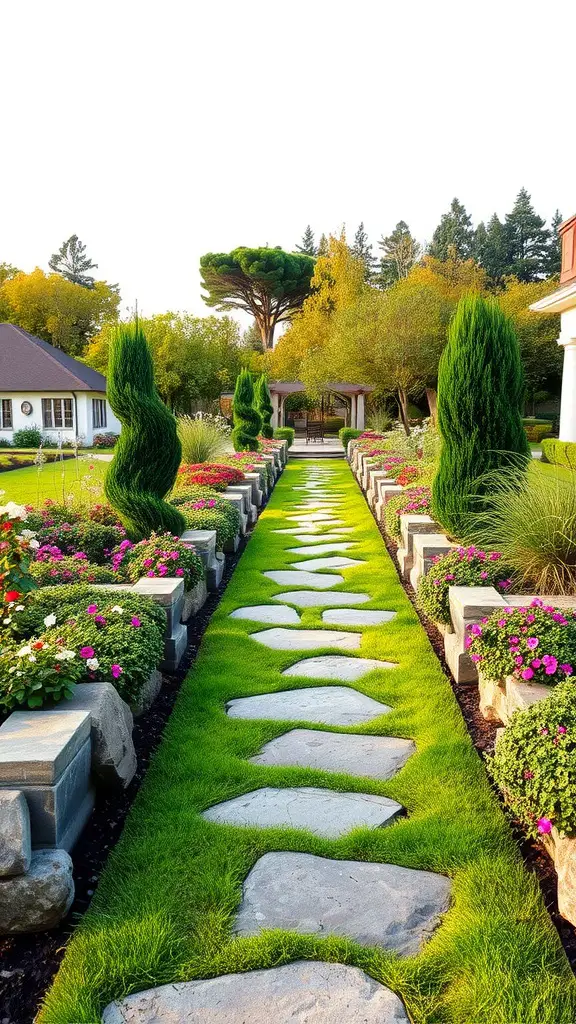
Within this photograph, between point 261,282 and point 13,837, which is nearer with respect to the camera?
point 13,837

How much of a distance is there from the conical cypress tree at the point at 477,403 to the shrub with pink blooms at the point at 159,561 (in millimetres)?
2169

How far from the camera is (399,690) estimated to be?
11.4 feet

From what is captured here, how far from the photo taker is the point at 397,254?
36.8m

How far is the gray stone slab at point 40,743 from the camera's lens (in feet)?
6.42

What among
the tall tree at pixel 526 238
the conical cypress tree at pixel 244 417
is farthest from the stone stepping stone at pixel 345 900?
the tall tree at pixel 526 238

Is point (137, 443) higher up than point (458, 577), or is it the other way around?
point (137, 443)

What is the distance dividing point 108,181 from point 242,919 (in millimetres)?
7476

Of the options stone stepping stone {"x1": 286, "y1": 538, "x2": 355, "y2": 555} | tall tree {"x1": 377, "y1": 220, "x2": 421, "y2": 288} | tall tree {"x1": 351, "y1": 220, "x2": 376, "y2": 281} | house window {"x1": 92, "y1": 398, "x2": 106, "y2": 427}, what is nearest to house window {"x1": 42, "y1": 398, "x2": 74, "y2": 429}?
house window {"x1": 92, "y1": 398, "x2": 106, "y2": 427}

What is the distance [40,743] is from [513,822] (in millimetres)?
1652

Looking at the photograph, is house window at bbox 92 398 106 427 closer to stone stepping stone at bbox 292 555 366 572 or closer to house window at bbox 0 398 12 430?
house window at bbox 0 398 12 430

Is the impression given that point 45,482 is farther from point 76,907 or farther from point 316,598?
point 76,907

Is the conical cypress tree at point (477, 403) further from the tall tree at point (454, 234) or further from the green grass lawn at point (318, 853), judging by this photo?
the tall tree at point (454, 234)

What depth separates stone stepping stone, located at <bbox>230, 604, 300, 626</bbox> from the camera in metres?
4.73

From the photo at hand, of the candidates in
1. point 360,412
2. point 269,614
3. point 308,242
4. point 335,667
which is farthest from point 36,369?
point 308,242
